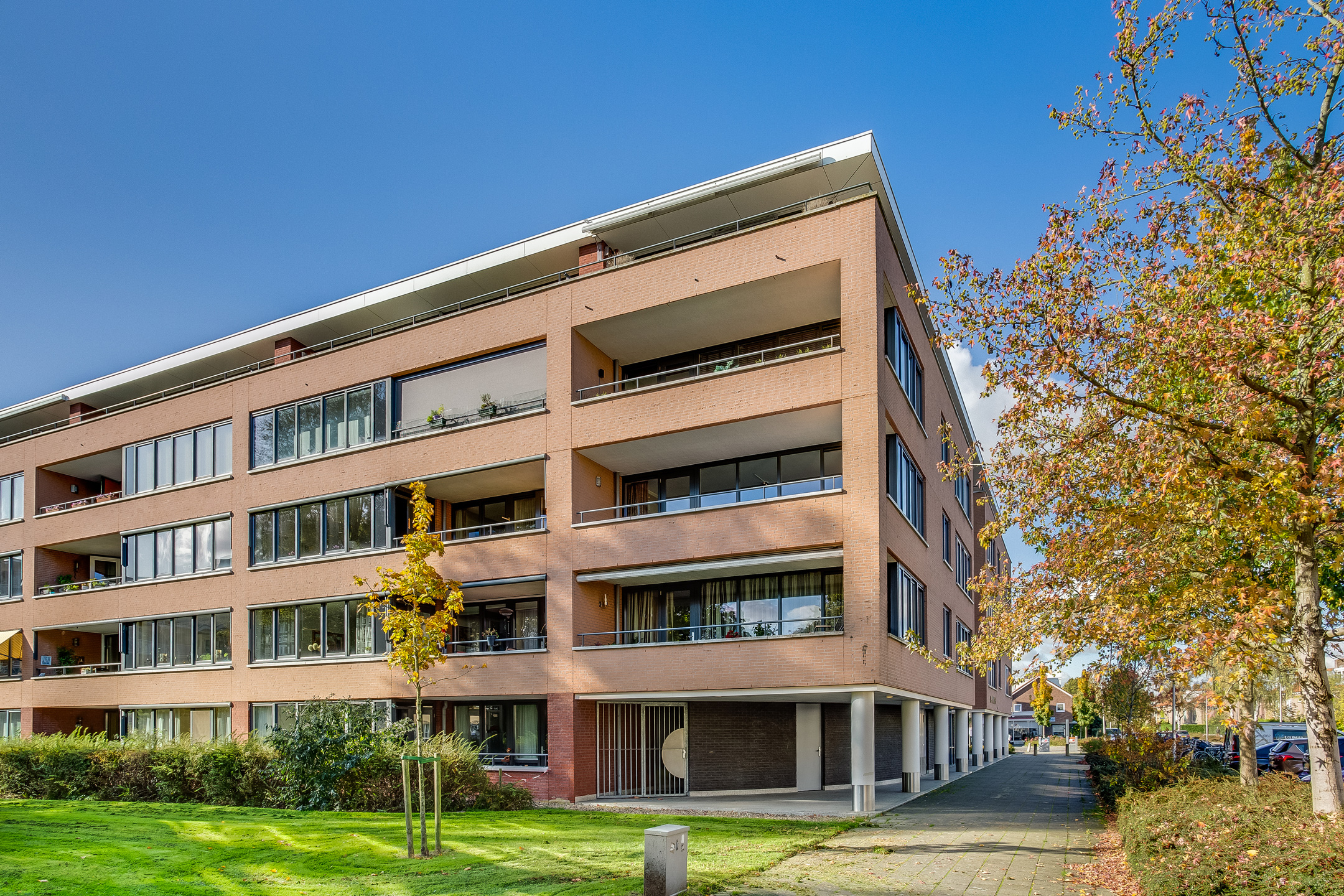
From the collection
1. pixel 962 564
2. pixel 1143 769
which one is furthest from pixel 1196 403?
pixel 962 564

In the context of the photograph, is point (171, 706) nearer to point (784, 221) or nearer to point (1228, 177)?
point (784, 221)

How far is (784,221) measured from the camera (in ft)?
76.2

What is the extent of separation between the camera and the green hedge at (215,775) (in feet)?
67.6

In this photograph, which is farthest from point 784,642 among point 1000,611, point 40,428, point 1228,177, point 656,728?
point 40,428

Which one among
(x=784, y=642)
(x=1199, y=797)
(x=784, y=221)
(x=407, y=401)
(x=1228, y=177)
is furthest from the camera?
(x=407, y=401)

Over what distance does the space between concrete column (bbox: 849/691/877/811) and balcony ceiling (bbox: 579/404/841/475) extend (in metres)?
6.39

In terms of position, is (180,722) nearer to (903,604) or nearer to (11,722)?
(11,722)

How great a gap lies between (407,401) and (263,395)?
6.04 meters

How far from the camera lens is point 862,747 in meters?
21.0

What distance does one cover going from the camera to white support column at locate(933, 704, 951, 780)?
33.3 metres

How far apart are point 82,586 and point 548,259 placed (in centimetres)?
2280

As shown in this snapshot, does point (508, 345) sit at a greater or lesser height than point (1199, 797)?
greater

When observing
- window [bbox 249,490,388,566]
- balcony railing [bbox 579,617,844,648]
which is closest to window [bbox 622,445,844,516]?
balcony railing [bbox 579,617,844,648]

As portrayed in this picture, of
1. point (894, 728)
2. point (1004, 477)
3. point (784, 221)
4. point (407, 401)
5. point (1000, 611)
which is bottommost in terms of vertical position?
point (894, 728)
